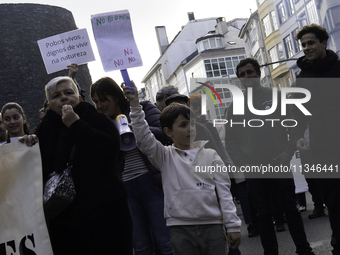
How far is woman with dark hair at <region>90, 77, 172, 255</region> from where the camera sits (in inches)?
147

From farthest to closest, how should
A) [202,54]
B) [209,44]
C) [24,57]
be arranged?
[209,44] < [202,54] < [24,57]

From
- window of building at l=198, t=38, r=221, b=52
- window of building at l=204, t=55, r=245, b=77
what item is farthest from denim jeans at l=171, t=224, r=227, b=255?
window of building at l=198, t=38, r=221, b=52

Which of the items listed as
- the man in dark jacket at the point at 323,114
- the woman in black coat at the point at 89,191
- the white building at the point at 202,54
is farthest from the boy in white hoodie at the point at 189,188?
the white building at the point at 202,54

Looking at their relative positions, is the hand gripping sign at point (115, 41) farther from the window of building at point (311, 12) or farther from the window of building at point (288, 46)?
Answer: the window of building at point (288, 46)

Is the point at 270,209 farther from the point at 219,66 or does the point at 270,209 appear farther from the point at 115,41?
the point at 219,66

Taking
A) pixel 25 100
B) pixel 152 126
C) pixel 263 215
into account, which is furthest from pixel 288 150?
pixel 25 100

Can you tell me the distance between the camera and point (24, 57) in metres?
29.5

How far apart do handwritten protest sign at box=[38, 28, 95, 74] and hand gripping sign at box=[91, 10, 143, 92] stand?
1.49 meters

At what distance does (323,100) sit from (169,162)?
1.46 meters

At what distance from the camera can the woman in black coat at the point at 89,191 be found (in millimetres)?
2818

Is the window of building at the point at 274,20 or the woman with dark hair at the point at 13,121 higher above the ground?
the window of building at the point at 274,20

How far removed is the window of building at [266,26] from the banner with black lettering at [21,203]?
42203mm

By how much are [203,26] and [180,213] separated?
216 ft

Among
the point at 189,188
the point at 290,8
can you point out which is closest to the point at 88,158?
the point at 189,188
